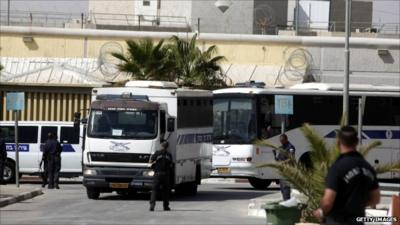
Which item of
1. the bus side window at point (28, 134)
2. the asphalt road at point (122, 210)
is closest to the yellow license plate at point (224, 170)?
the asphalt road at point (122, 210)

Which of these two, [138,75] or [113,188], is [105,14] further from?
[113,188]

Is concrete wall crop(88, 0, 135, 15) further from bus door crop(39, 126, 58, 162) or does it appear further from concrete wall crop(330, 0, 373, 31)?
bus door crop(39, 126, 58, 162)

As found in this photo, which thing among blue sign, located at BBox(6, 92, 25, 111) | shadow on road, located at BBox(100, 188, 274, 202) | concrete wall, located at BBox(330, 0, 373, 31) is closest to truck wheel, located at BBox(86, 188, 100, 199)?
shadow on road, located at BBox(100, 188, 274, 202)

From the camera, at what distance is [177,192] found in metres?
31.4

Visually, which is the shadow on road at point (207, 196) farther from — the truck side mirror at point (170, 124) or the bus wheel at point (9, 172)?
the bus wheel at point (9, 172)

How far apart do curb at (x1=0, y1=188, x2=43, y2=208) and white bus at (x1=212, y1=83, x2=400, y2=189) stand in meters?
7.97

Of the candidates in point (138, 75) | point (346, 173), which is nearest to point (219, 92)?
point (138, 75)

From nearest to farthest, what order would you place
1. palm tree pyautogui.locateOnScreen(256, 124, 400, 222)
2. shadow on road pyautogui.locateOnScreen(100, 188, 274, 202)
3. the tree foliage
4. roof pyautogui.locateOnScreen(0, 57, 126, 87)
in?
palm tree pyautogui.locateOnScreen(256, 124, 400, 222) → shadow on road pyautogui.locateOnScreen(100, 188, 274, 202) → the tree foliage → roof pyautogui.locateOnScreen(0, 57, 126, 87)

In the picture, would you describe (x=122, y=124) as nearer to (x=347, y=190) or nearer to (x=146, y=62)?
(x=146, y=62)

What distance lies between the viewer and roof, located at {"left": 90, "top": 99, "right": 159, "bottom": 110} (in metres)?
27.5

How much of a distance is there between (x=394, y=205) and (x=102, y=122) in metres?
13.7

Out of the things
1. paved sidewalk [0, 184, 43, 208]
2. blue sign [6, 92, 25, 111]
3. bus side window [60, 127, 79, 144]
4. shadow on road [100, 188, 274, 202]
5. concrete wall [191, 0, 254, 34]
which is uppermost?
concrete wall [191, 0, 254, 34]

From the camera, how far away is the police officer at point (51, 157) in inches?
1255

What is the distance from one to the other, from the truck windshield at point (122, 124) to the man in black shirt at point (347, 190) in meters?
17.5
